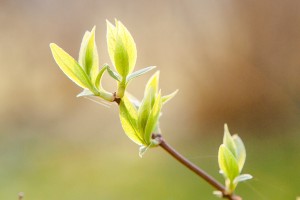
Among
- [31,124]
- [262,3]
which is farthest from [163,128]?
[262,3]

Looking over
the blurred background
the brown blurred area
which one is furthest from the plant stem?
the brown blurred area

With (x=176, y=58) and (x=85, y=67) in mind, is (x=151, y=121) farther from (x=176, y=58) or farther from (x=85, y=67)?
(x=176, y=58)

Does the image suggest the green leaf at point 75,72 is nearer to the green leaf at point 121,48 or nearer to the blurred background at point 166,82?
the green leaf at point 121,48

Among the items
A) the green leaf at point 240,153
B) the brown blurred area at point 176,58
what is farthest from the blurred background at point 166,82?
the green leaf at point 240,153

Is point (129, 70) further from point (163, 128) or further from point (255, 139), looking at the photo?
point (163, 128)

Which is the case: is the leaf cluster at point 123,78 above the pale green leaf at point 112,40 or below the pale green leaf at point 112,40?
below

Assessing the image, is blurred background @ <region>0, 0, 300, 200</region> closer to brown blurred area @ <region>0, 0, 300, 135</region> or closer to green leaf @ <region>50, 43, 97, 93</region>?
brown blurred area @ <region>0, 0, 300, 135</region>
